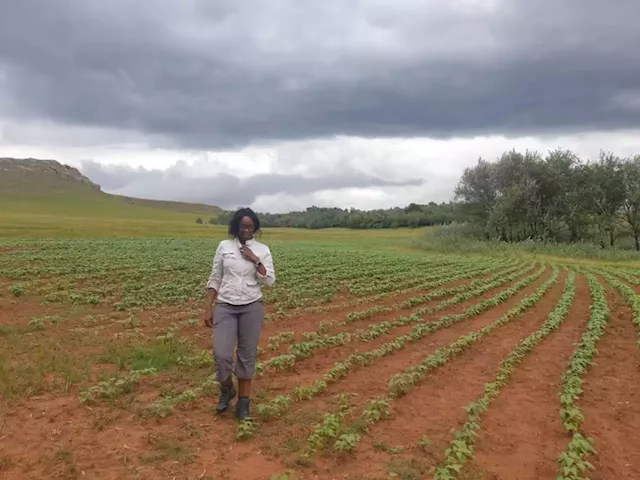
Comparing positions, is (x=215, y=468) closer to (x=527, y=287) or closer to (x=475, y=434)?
(x=475, y=434)

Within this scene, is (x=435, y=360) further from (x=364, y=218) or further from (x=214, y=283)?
(x=364, y=218)

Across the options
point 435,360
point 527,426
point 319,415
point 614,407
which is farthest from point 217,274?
point 614,407

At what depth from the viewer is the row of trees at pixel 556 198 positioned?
4806 cm

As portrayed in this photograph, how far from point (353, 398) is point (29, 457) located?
3762 millimetres

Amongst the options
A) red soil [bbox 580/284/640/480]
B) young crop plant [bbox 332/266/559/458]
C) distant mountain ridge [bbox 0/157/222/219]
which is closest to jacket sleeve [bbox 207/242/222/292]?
young crop plant [bbox 332/266/559/458]

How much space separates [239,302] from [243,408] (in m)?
1.20

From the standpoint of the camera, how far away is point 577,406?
7.13 metres

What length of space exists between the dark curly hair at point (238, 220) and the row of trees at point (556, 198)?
4780cm

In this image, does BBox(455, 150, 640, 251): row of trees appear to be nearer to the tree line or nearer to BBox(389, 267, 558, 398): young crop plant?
the tree line

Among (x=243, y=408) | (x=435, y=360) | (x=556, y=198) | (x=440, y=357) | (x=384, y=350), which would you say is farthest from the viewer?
(x=556, y=198)

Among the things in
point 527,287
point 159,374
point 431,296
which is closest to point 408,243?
point 527,287

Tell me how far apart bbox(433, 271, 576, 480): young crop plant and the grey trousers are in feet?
7.77

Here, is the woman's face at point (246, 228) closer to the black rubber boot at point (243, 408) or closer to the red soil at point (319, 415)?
the black rubber boot at point (243, 408)

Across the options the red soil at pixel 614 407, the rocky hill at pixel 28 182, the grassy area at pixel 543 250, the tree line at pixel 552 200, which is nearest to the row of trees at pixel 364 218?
the tree line at pixel 552 200
